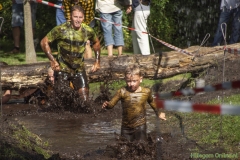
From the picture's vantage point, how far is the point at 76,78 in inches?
455

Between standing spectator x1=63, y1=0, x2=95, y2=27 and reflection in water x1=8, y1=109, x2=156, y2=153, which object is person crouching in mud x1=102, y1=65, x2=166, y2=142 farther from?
standing spectator x1=63, y1=0, x2=95, y2=27

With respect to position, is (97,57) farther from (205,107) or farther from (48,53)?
(205,107)

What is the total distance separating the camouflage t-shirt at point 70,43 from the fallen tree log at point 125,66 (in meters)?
0.75

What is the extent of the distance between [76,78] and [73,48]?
54 cm

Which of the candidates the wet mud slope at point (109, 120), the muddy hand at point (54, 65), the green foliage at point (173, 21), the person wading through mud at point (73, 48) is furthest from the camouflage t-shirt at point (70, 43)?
the green foliage at point (173, 21)

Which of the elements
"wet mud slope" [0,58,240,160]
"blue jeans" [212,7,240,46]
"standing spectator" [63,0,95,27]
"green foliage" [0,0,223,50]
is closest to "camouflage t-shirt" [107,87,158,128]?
"wet mud slope" [0,58,240,160]

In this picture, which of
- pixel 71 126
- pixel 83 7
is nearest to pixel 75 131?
pixel 71 126

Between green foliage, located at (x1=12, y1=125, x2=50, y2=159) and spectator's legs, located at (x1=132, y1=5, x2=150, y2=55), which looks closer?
green foliage, located at (x1=12, y1=125, x2=50, y2=159)

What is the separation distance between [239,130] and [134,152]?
137cm

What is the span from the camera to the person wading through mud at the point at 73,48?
1120 centimetres

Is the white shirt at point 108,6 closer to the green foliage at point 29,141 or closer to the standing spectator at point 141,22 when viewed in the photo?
the standing spectator at point 141,22

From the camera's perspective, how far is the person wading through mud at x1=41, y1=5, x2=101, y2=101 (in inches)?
441

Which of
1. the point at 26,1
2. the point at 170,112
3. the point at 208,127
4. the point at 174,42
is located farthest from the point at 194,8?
the point at 208,127

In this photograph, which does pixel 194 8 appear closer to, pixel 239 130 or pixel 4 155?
pixel 239 130
